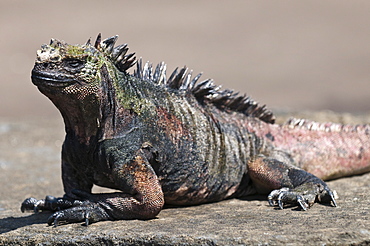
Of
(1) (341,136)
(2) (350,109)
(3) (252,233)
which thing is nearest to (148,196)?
(3) (252,233)

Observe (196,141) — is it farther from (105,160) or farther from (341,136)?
(341,136)

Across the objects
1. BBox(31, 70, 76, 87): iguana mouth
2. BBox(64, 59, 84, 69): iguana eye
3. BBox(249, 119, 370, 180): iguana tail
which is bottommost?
BBox(249, 119, 370, 180): iguana tail

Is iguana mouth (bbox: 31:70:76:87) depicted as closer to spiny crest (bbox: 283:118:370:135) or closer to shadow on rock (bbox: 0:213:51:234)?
shadow on rock (bbox: 0:213:51:234)

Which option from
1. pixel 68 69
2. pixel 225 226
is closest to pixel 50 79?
pixel 68 69

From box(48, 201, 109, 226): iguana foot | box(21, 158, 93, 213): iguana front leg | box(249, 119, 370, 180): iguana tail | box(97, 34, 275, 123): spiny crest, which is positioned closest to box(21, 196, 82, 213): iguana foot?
box(21, 158, 93, 213): iguana front leg

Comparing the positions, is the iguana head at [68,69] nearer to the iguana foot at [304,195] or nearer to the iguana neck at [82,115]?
the iguana neck at [82,115]
